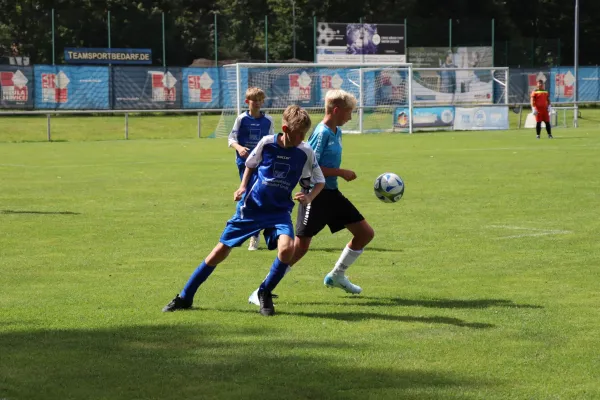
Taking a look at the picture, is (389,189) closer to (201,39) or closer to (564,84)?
(201,39)

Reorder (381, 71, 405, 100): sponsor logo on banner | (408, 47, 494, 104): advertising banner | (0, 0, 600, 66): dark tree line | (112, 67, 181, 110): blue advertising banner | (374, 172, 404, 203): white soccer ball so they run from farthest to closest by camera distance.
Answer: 1. (0, 0, 600, 66): dark tree line
2. (408, 47, 494, 104): advertising banner
3. (112, 67, 181, 110): blue advertising banner
4. (381, 71, 405, 100): sponsor logo on banner
5. (374, 172, 404, 203): white soccer ball

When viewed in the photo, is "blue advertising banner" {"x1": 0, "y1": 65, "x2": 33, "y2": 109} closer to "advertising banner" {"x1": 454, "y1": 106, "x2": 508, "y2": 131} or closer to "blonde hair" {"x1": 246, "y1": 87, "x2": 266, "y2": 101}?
"advertising banner" {"x1": 454, "y1": 106, "x2": 508, "y2": 131}

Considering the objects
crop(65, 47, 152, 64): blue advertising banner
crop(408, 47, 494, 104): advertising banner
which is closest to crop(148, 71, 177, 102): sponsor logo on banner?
crop(65, 47, 152, 64): blue advertising banner

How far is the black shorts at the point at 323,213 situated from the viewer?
8570mm

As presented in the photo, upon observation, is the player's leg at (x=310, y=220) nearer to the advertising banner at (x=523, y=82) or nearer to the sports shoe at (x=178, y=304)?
the sports shoe at (x=178, y=304)

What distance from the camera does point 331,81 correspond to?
4400 cm

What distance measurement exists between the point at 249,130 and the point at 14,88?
34000 millimetres

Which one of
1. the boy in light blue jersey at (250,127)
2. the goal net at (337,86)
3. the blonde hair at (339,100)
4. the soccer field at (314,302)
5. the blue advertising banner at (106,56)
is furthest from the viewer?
the blue advertising banner at (106,56)

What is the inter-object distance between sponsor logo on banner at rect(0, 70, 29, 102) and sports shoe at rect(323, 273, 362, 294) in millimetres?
37480

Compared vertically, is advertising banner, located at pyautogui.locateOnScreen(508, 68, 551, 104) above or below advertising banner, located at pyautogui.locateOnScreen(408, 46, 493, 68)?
below

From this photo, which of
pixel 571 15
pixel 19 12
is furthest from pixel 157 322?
pixel 571 15

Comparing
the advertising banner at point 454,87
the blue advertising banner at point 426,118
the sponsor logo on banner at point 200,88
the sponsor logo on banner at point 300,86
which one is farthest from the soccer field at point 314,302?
the sponsor logo on banner at point 200,88

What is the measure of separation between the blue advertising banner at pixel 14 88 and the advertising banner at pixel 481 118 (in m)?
17.5

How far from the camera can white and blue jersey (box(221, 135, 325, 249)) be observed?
7906mm
